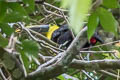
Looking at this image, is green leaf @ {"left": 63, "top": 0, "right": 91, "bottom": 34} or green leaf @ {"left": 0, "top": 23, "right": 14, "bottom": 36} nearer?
green leaf @ {"left": 63, "top": 0, "right": 91, "bottom": 34}

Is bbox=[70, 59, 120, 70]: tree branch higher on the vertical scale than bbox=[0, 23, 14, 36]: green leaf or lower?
lower

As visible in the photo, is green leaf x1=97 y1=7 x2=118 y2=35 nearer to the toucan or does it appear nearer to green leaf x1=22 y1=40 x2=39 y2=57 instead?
green leaf x1=22 y1=40 x2=39 y2=57

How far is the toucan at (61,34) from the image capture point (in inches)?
54.8

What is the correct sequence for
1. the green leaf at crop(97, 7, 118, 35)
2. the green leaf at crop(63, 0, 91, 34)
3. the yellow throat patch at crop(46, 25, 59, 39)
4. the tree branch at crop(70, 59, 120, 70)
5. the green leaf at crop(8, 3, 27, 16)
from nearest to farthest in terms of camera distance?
the green leaf at crop(63, 0, 91, 34) → the green leaf at crop(97, 7, 118, 35) → the green leaf at crop(8, 3, 27, 16) → the tree branch at crop(70, 59, 120, 70) → the yellow throat patch at crop(46, 25, 59, 39)

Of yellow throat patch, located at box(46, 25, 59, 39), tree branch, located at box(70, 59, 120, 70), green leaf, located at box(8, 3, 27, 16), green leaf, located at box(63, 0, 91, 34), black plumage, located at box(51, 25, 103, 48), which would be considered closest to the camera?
green leaf, located at box(63, 0, 91, 34)

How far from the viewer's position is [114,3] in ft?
1.55

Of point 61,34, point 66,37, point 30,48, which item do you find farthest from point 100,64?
point 61,34

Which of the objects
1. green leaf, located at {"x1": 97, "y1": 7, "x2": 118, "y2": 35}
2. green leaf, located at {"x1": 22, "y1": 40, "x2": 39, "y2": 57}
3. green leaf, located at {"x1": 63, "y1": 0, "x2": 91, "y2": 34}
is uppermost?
green leaf, located at {"x1": 63, "y1": 0, "x2": 91, "y2": 34}

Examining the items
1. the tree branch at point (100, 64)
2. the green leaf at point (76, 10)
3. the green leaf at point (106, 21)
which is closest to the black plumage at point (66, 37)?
the tree branch at point (100, 64)

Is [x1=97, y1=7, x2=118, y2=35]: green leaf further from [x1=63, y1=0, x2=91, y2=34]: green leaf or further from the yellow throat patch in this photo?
the yellow throat patch

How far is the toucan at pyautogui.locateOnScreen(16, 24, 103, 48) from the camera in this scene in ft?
4.57

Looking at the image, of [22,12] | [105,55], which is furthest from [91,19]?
[105,55]

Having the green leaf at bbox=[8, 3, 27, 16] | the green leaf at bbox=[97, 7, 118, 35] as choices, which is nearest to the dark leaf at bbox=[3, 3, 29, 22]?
the green leaf at bbox=[8, 3, 27, 16]

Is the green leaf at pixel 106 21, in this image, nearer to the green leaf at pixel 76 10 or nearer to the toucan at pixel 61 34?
the green leaf at pixel 76 10
